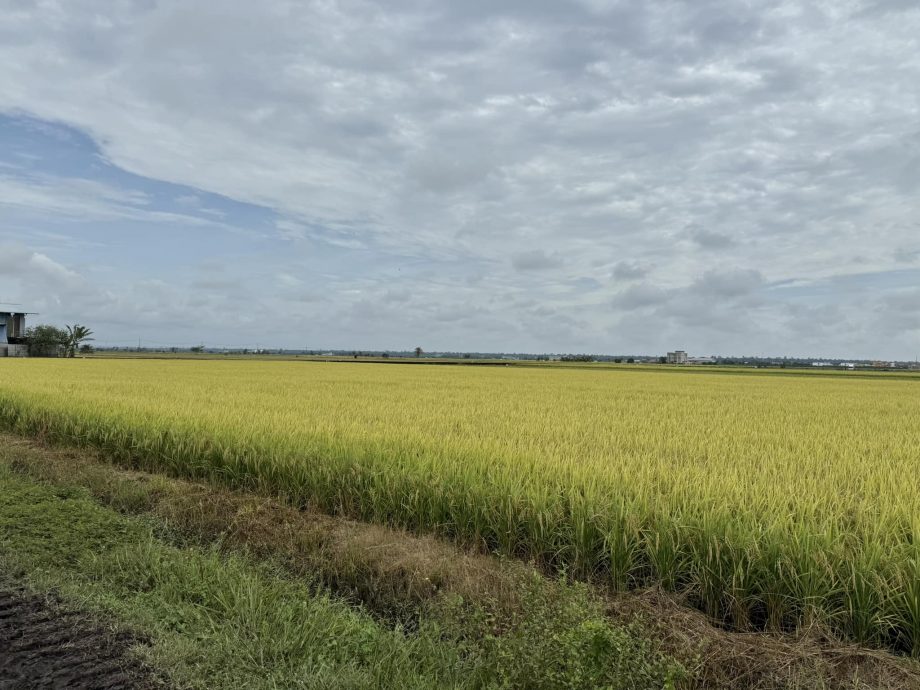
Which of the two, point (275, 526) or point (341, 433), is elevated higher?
point (341, 433)

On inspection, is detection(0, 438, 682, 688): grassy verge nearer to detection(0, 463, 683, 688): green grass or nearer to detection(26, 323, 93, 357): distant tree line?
A: detection(0, 463, 683, 688): green grass

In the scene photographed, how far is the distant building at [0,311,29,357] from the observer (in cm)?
6706

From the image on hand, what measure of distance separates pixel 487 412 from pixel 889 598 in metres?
8.94

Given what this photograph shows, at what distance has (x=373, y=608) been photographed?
434 centimetres

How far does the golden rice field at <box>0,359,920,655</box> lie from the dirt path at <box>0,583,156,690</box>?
8.55 ft

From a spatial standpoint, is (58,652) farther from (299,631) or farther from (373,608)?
(373,608)

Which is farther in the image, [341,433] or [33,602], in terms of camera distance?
[341,433]

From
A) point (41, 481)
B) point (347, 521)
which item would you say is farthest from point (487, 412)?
point (41, 481)

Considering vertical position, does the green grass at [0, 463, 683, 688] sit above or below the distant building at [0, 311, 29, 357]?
below

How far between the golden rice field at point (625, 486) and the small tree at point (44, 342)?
76228mm

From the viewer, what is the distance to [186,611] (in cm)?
380

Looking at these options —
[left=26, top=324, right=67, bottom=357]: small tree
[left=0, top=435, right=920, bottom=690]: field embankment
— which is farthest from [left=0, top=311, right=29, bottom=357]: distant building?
[left=0, top=435, right=920, bottom=690]: field embankment

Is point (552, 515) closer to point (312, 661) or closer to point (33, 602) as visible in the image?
point (312, 661)

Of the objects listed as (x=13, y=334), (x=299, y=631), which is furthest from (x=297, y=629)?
(x=13, y=334)
